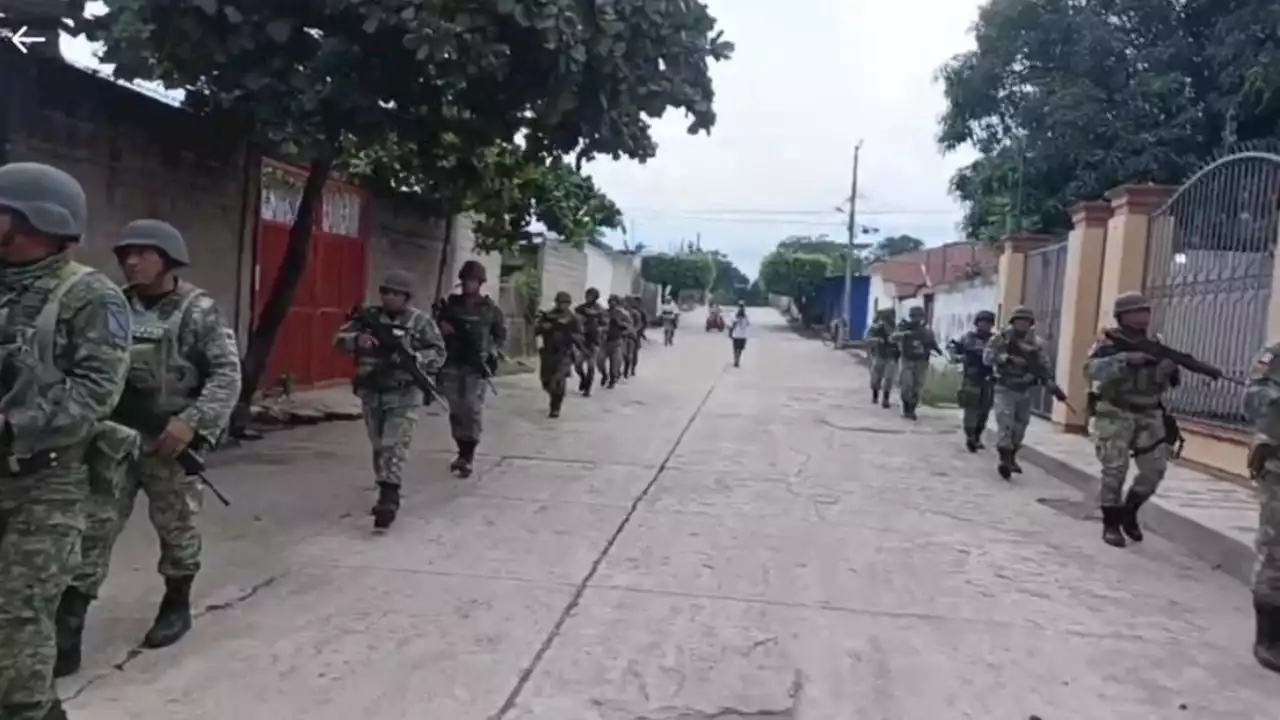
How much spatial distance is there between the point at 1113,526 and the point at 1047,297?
28.1 ft

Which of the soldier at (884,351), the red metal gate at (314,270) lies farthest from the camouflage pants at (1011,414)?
the red metal gate at (314,270)

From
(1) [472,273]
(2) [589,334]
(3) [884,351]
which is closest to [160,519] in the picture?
(1) [472,273]

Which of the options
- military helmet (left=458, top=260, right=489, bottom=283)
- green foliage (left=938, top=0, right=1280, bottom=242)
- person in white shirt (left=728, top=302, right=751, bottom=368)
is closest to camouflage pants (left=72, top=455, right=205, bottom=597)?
military helmet (left=458, top=260, right=489, bottom=283)

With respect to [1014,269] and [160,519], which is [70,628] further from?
[1014,269]

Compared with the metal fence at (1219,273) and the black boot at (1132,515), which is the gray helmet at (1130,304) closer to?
the black boot at (1132,515)

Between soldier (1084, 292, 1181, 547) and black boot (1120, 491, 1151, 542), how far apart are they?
0.16 metres

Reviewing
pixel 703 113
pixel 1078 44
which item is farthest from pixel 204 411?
pixel 1078 44

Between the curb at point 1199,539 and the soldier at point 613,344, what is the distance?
9.12 metres

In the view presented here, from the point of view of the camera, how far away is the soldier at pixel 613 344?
686 inches

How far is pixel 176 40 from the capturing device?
7062 mm

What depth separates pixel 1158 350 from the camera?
6688 millimetres

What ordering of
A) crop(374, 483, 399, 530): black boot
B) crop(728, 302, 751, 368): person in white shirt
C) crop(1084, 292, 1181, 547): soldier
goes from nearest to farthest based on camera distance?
crop(374, 483, 399, 530): black boot
crop(1084, 292, 1181, 547): soldier
crop(728, 302, 751, 368): person in white shirt

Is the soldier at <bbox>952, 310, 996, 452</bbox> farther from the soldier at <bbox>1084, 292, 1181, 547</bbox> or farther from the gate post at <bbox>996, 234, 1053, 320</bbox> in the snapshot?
the gate post at <bbox>996, 234, 1053, 320</bbox>

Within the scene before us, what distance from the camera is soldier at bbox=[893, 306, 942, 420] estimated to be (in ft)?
45.5
